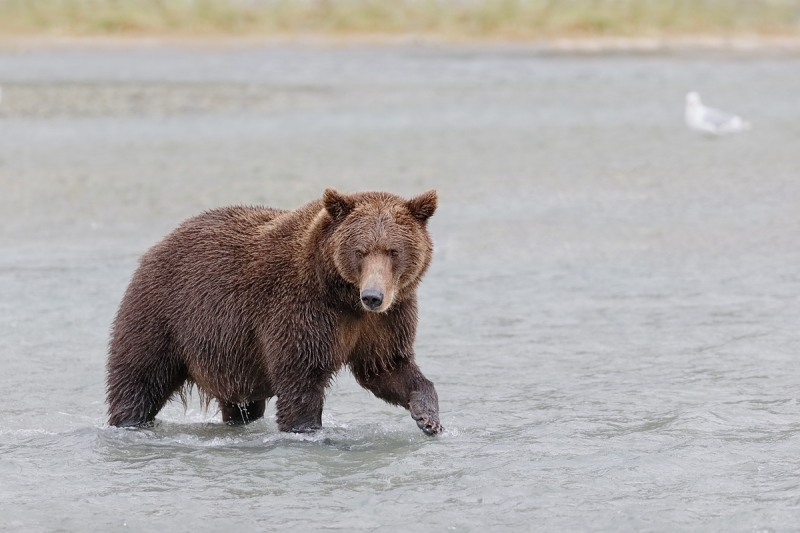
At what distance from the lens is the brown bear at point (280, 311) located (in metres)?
5.99

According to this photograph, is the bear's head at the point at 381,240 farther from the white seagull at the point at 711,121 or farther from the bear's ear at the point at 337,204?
the white seagull at the point at 711,121

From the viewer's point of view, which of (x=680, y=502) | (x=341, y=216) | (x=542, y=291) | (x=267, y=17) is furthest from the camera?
(x=267, y=17)

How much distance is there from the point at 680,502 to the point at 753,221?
7162mm

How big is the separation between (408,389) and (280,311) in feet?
2.49

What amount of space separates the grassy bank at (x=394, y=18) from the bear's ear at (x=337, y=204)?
19.9 metres

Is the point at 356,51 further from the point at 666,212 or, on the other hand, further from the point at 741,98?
the point at 666,212

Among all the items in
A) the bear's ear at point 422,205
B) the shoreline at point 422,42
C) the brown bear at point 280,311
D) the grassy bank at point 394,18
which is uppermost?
the grassy bank at point 394,18

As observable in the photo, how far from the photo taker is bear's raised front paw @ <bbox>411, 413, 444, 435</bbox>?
6.20 meters

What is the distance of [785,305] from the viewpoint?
30.0 ft

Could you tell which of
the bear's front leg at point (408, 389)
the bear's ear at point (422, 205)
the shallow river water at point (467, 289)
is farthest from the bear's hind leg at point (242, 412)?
the bear's ear at point (422, 205)

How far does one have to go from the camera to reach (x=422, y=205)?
6078mm

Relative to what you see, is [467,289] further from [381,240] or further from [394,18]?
[394,18]

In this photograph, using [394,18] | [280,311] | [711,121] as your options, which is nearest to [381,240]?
[280,311]

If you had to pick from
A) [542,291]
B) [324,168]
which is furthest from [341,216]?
[324,168]
